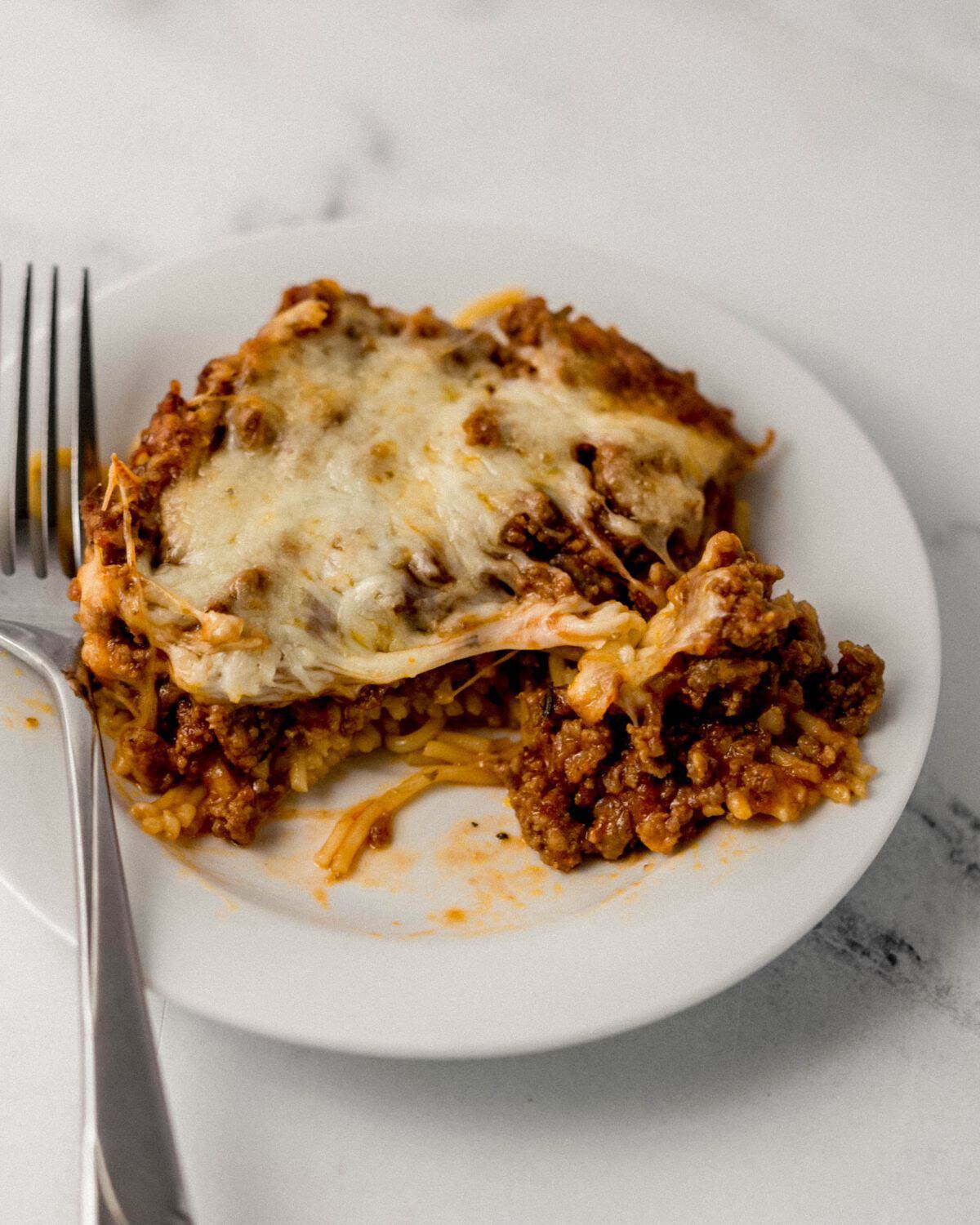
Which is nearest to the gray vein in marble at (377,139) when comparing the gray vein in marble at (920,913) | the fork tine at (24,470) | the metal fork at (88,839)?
the metal fork at (88,839)

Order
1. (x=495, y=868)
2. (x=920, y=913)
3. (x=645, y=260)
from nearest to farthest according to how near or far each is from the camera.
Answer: (x=495, y=868) → (x=920, y=913) → (x=645, y=260)

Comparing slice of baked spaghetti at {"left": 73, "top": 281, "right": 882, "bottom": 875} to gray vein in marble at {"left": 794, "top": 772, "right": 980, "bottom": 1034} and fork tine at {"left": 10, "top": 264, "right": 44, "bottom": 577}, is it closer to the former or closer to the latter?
fork tine at {"left": 10, "top": 264, "right": 44, "bottom": 577}

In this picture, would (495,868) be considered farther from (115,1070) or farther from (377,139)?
(377,139)

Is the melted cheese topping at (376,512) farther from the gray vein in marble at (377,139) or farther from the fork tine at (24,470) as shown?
the gray vein in marble at (377,139)

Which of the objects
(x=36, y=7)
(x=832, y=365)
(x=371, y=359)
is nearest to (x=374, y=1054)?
(x=371, y=359)

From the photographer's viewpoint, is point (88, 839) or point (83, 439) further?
point (83, 439)

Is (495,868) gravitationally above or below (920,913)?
below

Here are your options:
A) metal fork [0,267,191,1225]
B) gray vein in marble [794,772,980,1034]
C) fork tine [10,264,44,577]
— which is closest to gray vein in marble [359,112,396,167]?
metal fork [0,267,191,1225]

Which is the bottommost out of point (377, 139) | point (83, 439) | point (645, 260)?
point (83, 439)

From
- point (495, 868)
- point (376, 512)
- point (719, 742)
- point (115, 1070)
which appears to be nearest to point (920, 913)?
point (719, 742)
